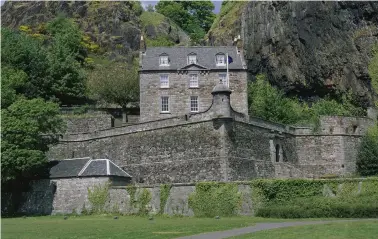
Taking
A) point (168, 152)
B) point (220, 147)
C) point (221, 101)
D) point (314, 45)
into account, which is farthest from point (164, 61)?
point (314, 45)

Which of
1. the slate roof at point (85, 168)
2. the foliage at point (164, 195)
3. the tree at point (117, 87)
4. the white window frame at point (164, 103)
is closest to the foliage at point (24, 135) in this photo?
the slate roof at point (85, 168)

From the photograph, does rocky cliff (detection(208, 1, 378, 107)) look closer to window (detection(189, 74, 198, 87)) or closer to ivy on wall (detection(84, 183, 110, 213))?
window (detection(189, 74, 198, 87))

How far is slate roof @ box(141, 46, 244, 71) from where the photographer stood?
61312mm

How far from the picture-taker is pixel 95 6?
105312mm

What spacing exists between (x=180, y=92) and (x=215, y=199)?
2177 centimetres

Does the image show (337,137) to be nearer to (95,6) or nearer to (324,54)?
(324,54)

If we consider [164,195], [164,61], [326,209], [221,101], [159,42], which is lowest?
[326,209]

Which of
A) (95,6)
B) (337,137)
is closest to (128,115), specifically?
(337,137)

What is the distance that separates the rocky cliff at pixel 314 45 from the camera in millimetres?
62125

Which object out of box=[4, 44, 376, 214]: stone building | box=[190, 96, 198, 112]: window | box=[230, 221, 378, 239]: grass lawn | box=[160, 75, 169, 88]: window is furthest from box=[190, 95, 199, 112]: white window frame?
box=[230, 221, 378, 239]: grass lawn

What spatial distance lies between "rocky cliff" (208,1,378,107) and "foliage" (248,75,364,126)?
138 cm

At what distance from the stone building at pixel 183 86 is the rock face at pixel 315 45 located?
906 centimetres

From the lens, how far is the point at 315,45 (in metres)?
65.4

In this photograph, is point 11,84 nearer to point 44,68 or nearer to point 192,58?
point 44,68
